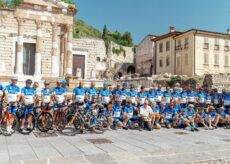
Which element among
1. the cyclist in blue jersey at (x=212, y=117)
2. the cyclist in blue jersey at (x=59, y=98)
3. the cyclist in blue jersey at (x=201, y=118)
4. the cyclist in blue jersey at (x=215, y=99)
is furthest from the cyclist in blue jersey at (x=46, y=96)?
the cyclist in blue jersey at (x=215, y=99)

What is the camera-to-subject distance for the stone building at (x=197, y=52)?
1490 inches

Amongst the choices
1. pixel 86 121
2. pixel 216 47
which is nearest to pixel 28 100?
pixel 86 121

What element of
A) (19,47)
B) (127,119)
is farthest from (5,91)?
(19,47)

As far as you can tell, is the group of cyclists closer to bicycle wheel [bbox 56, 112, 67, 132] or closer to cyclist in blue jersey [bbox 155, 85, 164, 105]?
cyclist in blue jersey [bbox 155, 85, 164, 105]

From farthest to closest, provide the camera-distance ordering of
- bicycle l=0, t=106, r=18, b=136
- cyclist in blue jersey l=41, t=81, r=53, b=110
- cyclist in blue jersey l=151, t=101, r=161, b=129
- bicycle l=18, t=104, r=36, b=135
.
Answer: cyclist in blue jersey l=151, t=101, r=161, b=129 < cyclist in blue jersey l=41, t=81, r=53, b=110 < bicycle l=18, t=104, r=36, b=135 < bicycle l=0, t=106, r=18, b=136

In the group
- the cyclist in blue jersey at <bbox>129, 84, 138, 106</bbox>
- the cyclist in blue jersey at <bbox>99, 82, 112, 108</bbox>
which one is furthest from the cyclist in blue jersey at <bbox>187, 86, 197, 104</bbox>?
the cyclist in blue jersey at <bbox>99, 82, 112, 108</bbox>

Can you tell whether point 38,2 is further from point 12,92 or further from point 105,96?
point 12,92

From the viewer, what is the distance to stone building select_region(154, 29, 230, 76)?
3784 cm

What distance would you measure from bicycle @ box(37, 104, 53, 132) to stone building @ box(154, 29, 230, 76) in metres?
30.8

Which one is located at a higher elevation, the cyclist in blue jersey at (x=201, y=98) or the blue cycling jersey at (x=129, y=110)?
the cyclist in blue jersey at (x=201, y=98)

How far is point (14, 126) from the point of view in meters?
9.42

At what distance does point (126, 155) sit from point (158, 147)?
1448mm

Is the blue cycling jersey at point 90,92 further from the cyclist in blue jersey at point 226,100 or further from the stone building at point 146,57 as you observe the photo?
the stone building at point 146,57

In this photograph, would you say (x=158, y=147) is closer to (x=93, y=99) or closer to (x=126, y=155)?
(x=126, y=155)
